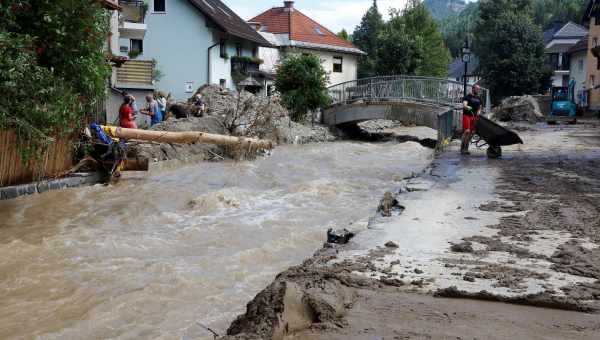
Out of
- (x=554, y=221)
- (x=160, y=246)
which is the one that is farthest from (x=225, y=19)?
(x=554, y=221)

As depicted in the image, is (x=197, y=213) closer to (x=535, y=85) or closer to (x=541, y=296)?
(x=541, y=296)

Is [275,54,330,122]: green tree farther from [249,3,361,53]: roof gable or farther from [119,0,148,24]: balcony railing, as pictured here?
[249,3,361,53]: roof gable

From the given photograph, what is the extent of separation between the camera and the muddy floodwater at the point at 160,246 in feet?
20.4

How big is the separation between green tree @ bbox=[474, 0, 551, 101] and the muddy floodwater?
4025 centimetres

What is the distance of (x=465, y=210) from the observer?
810 centimetres

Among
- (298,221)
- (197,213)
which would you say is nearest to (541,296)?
(298,221)

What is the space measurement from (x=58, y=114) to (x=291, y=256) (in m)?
5.16

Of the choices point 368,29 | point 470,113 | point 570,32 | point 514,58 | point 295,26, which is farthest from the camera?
point 368,29

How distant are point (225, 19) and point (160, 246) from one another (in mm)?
28888

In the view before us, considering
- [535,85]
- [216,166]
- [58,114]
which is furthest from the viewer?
[535,85]

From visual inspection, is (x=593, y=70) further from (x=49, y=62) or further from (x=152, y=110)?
(x=49, y=62)

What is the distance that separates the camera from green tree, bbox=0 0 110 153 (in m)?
9.73

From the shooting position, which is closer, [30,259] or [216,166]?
[30,259]

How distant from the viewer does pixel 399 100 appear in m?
29.2
